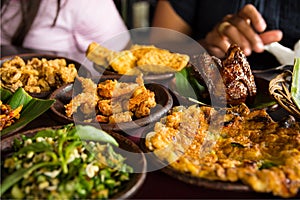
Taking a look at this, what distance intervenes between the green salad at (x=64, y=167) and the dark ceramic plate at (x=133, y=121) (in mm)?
173

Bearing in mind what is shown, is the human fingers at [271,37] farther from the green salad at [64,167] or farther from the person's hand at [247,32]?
the green salad at [64,167]

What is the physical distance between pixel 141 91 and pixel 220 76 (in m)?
0.37

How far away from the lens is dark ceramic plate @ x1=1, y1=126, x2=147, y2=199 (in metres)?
1.27

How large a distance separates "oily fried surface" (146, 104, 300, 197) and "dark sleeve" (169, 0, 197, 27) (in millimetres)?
1661

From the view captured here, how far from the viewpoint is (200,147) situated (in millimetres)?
1522

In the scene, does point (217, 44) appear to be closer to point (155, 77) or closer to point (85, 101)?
point (155, 77)

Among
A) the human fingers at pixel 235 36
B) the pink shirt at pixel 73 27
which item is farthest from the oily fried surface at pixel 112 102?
the pink shirt at pixel 73 27

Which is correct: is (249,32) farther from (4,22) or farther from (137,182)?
(4,22)

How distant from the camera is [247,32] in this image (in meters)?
2.46

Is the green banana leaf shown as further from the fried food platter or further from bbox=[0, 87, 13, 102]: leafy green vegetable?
the fried food platter

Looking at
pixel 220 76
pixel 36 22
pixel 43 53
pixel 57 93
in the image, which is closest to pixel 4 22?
pixel 36 22

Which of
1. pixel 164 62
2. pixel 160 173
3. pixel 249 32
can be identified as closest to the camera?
pixel 160 173

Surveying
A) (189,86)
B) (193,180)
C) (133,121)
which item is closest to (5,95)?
(133,121)

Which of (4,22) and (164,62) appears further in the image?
(4,22)
